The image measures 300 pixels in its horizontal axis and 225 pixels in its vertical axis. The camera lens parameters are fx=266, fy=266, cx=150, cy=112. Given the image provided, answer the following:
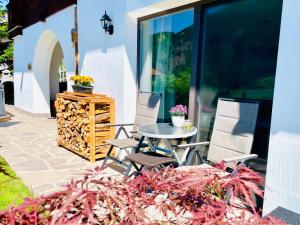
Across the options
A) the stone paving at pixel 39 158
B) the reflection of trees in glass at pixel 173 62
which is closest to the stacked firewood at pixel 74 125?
the stone paving at pixel 39 158

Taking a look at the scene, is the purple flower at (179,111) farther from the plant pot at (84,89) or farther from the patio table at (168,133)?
the plant pot at (84,89)

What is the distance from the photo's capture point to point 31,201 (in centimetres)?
99

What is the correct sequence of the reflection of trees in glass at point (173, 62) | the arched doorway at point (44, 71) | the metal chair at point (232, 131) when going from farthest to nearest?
the arched doorway at point (44, 71)
the reflection of trees in glass at point (173, 62)
the metal chair at point (232, 131)

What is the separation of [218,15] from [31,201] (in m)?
3.24

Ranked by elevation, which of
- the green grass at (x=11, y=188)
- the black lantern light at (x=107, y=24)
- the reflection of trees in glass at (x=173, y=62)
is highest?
the black lantern light at (x=107, y=24)

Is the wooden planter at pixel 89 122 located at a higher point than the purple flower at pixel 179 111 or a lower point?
lower

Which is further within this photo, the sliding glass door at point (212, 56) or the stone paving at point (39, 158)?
the stone paving at point (39, 158)

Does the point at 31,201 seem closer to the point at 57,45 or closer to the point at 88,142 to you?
the point at 88,142

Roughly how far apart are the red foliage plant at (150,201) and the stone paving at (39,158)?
1500 mm

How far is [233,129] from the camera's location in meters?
3.06

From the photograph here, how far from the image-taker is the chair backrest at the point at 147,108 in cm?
411

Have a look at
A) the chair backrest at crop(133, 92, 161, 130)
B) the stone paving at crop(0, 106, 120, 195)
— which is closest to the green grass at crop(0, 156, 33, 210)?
the stone paving at crop(0, 106, 120, 195)

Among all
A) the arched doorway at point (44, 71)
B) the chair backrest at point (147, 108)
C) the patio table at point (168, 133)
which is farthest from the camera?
the arched doorway at point (44, 71)

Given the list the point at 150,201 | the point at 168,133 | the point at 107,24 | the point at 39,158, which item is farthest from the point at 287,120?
the point at 39,158
